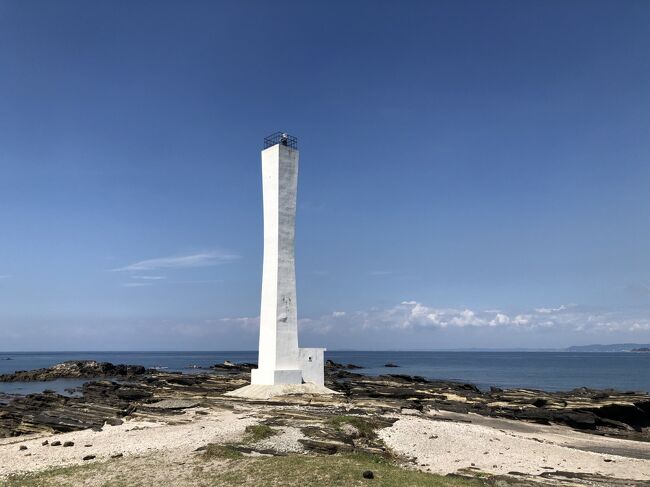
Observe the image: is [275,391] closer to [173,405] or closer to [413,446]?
[173,405]

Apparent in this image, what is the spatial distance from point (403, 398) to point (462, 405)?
406cm

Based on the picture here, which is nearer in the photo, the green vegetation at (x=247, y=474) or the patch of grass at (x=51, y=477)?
the green vegetation at (x=247, y=474)

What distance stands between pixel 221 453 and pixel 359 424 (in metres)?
6.33

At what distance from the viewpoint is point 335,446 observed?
1823cm

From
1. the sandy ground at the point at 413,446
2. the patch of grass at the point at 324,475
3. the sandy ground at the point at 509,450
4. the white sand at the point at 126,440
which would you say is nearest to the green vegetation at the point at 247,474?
the patch of grass at the point at 324,475

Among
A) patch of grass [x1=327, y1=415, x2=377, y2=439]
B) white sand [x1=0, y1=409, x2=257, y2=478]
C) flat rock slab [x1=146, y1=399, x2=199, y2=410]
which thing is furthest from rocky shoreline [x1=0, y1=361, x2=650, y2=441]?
patch of grass [x1=327, y1=415, x2=377, y2=439]

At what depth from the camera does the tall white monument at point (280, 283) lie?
31.6 metres

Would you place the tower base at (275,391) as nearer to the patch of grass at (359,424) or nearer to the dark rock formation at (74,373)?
the patch of grass at (359,424)

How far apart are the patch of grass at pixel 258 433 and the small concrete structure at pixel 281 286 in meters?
11.2

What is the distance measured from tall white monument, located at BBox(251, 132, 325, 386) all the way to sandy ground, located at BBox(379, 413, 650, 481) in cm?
828

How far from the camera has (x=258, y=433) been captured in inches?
761

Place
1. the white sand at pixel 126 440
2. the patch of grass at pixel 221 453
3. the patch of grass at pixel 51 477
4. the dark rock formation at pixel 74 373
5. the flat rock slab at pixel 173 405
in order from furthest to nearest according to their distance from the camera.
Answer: the dark rock formation at pixel 74 373, the flat rock slab at pixel 173 405, the white sand at pixel 126 440, the patch of grass at pixel 221 453, the patch of grass at pixel 51 477

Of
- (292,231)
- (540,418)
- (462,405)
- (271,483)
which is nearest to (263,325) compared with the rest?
(292,231)

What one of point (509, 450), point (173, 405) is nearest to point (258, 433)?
point (509, 450)
